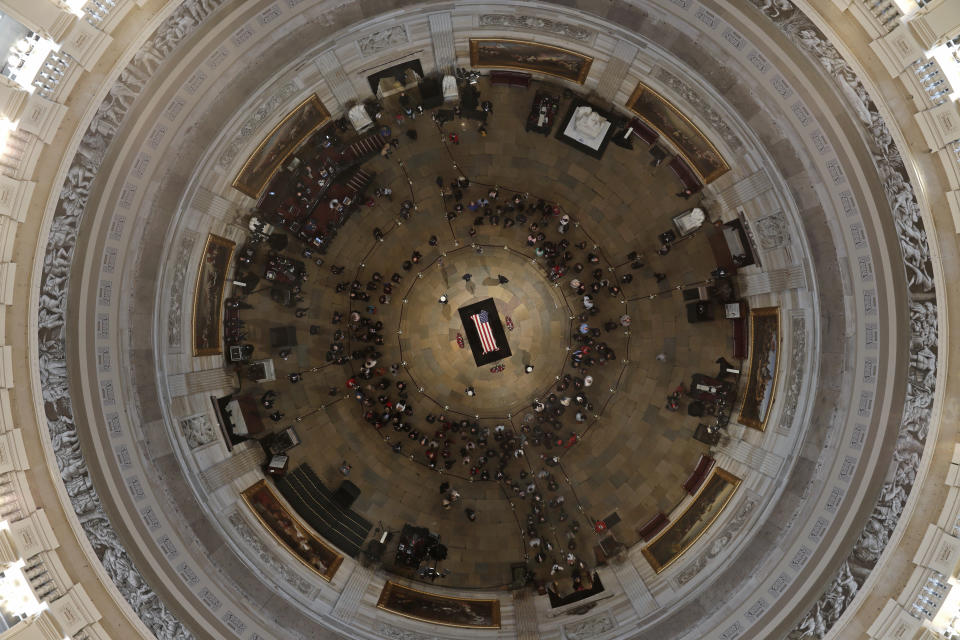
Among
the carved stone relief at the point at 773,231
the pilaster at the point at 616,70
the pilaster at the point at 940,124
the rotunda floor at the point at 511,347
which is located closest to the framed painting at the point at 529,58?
the pilaster at the point at 616,70

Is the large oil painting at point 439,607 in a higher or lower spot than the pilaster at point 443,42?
lower

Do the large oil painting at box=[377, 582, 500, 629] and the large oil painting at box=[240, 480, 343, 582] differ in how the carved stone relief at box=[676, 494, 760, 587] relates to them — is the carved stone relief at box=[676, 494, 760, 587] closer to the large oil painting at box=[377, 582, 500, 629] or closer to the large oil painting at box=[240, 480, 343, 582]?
the large oil painting at box=[377, 582, 500, 629]

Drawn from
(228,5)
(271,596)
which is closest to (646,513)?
(271,596)

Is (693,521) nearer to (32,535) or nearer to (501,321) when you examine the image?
(501,321)

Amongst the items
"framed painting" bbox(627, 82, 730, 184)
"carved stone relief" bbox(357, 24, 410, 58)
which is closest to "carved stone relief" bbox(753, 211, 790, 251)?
"framed painting" bbox(627, 82, 730, 184)

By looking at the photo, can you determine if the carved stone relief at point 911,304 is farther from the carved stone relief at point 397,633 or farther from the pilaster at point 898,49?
the carved stone relief at point 397,633

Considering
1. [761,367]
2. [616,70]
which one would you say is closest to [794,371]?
[761,367]

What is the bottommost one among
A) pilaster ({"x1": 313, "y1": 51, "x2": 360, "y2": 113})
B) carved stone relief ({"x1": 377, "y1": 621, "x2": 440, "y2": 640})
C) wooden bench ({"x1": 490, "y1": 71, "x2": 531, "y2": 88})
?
carved stone relief ({"x1": 377, "y1": 621, "x2": 440, "y2": 640})
